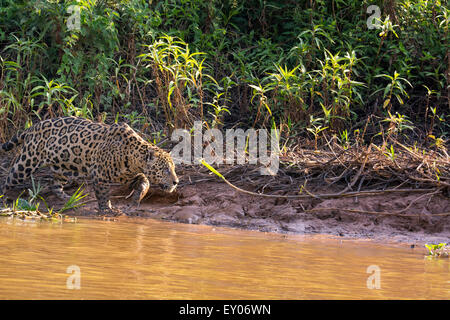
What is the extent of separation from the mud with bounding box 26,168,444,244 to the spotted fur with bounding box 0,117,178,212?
0.26m

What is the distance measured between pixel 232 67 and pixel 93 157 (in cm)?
303

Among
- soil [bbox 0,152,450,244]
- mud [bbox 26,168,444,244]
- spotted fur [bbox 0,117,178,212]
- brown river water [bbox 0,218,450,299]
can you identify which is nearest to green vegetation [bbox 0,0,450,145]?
spotted fur [bbox 0,117,178,212]

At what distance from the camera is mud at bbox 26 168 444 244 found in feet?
20.2

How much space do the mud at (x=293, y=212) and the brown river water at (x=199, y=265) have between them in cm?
39

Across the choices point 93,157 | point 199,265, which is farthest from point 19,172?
point 199,265

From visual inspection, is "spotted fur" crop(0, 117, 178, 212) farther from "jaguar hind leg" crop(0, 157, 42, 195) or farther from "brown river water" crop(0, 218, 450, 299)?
Answer: "brown river water" crop(0, 218, 450, 299)

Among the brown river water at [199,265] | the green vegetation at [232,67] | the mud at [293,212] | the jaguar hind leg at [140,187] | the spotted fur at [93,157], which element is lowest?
the brown river water at [199,265]

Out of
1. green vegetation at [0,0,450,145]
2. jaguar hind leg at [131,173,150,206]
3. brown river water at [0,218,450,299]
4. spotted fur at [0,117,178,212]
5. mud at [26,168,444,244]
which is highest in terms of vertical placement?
green vegetation at [0,0,450,145]

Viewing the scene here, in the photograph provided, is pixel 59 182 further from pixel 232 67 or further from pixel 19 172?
pixel 232 67

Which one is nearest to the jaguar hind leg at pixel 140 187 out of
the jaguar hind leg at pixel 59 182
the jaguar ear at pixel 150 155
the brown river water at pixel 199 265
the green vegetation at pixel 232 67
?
the jaguar ear at pixel 150 155

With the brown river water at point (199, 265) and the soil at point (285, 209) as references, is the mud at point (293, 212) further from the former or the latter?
the brown river water at point (199, 265)

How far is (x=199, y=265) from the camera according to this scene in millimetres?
4305

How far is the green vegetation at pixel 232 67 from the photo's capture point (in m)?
8.09
